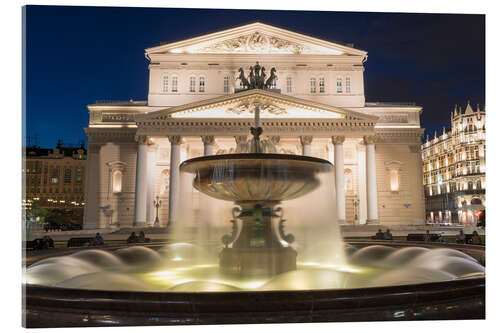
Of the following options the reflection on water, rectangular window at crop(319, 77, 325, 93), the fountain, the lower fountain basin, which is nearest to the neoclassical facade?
rectangular window at crop(319, 77, 325, 93)

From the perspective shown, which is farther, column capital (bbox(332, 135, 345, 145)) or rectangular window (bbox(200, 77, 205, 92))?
rectangular window (bbox(200, 77, 205, 92))

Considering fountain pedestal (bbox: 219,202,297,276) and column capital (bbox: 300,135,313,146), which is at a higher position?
column capital (bbox: 300,135,313,146)

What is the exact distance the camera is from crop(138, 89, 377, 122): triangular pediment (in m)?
31.6

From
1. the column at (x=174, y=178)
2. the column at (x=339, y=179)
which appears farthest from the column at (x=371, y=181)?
the column at (x=174, y=178)

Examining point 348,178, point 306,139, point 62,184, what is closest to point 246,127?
point 306,139

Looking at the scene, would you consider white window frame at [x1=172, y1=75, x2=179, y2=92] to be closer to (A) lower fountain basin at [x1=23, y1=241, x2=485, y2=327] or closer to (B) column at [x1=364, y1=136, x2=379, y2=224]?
(B) column at [x1=364, y1=136, x2=379, y2=224]

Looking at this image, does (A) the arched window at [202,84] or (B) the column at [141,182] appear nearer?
(B) the column at [141,182]

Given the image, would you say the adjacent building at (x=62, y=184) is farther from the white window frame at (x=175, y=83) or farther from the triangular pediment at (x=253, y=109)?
the triangular pediment at (x=253, y=109)

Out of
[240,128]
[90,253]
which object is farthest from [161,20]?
[240,128]

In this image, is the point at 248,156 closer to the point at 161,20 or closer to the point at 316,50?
the point at 161,20

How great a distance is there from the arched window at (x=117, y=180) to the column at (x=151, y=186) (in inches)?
132

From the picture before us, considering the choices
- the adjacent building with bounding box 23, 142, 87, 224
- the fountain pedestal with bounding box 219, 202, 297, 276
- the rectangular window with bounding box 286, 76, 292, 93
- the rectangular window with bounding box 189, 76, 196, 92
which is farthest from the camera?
the adjacent building with bounding box 23, 142, 87, 224

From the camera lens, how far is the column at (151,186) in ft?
117

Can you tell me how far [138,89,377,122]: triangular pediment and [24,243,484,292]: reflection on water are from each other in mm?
22565
